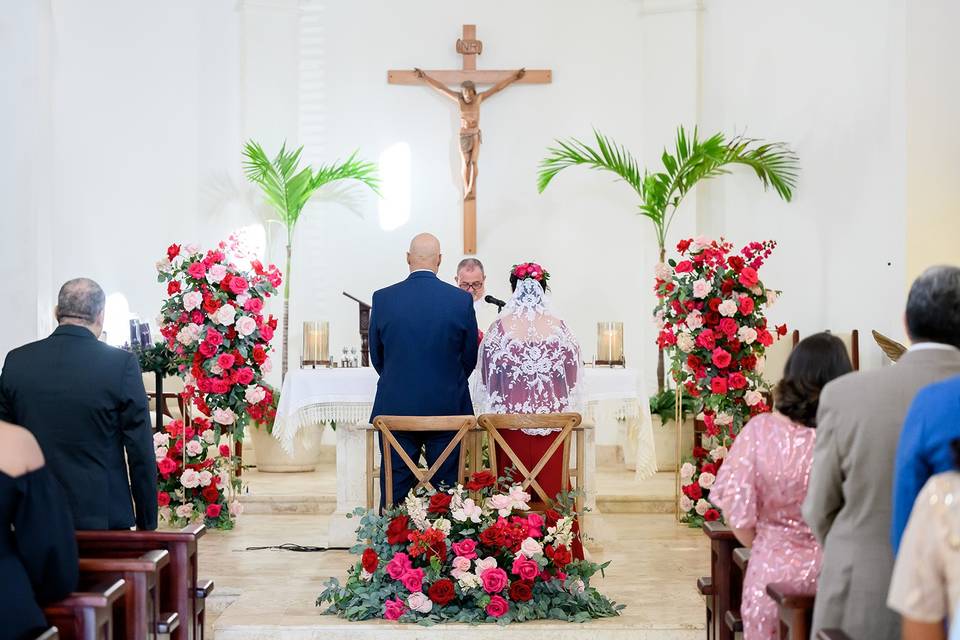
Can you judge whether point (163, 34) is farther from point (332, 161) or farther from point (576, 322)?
point (576, 322)

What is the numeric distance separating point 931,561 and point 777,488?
1.23m

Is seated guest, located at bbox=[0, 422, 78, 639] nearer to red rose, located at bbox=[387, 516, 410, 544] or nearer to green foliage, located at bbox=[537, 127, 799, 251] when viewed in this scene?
red rose, located at bbox=[387, 516, 410, 544]

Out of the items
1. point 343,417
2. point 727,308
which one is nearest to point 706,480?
point 727,308

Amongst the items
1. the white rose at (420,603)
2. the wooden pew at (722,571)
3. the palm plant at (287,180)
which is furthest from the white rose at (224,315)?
the wooden pew at (722,571)

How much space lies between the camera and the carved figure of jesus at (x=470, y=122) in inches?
404

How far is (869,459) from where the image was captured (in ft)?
8.66

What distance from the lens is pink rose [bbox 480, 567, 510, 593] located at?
16.0 ft

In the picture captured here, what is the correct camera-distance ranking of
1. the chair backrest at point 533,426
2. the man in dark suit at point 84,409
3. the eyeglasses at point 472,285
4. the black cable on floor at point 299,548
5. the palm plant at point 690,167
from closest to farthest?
the man in dark suit at point 84,409, the chair backrest at point 533,426, the black cable on floor at point 299,548, the eyeglasses at point 472,285, the palm plant at point 690,167

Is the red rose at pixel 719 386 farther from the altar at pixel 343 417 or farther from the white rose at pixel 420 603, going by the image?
the white rose at pixel 420 603

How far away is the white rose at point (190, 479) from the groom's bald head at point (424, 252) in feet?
7.25

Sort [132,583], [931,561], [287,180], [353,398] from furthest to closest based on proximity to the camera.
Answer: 1. [287,180]
2. [353,398]
3. [132,583]
4. [931,561]

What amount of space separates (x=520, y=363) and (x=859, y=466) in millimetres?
3128

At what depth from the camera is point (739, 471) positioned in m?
3.18

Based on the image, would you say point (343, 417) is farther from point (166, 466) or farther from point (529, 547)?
point (529, 547)
